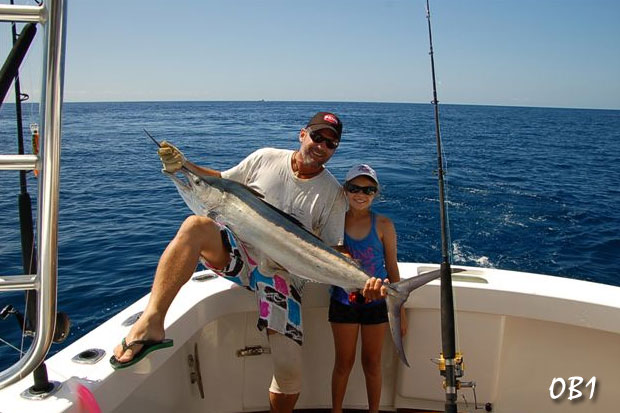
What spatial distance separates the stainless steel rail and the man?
2.94 ft

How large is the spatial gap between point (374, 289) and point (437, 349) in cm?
72

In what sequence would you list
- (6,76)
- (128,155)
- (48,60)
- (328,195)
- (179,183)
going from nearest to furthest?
(48,60) < (6,76) < (179,183) < (328,195) < (128,155)

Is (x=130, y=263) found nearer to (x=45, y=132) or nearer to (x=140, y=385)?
(x=140, y=385)

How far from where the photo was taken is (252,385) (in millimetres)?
2916

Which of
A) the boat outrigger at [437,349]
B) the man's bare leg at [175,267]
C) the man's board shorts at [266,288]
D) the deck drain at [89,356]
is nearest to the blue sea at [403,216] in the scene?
the man's bare leg at [175,267]

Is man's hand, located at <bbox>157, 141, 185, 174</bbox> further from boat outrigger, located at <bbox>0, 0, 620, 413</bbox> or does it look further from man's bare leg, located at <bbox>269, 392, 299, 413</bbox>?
man's bare leg, located at <bbox>269, 392, 299, 413</bbox>

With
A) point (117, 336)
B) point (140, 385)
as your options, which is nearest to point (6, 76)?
point (117, 336)

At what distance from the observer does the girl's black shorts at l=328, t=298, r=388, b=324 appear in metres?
2.68

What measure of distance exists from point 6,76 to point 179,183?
136cm

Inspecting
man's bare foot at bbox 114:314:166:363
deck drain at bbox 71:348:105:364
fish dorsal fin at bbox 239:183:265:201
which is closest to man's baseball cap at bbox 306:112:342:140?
fish dorsal fin at bbox 239:183:265:201

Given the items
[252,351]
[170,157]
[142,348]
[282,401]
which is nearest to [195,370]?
[252,351]

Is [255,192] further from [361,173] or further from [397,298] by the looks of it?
[397,298]

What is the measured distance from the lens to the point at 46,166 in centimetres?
106

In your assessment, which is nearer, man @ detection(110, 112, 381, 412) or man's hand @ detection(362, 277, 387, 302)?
man @ detection(110, 112, 381, 412)
